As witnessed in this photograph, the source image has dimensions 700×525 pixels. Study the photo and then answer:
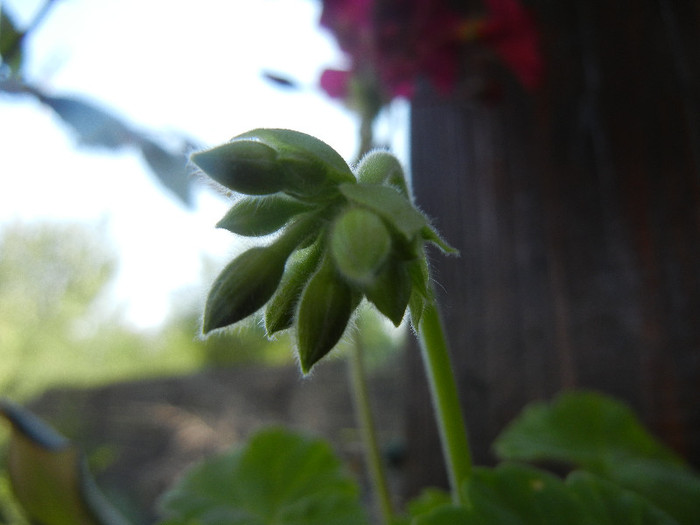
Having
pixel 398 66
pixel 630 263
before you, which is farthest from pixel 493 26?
pixel 630 263

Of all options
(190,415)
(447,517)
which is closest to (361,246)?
(447,517)

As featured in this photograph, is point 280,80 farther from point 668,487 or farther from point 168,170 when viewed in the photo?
point 668,487

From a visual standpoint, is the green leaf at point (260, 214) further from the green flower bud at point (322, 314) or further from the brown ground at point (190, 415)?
the brown ground at point (190, 415)

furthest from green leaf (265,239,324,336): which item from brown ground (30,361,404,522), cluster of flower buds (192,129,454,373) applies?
brown ground (30,361,404,522)

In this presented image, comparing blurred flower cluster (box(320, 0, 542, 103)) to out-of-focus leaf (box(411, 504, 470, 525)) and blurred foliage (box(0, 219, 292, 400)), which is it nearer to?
out-of-focus leaf (box(411, 504, 470, 525))

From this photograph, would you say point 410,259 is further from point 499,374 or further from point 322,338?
point 499,374
